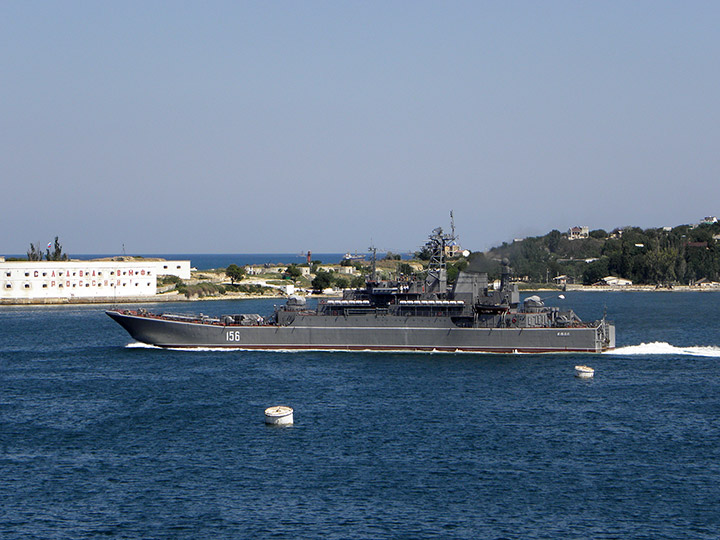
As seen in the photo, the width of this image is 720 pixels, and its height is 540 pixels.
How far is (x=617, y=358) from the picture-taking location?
186ft

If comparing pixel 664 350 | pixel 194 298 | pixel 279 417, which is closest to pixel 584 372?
pixel 664 350

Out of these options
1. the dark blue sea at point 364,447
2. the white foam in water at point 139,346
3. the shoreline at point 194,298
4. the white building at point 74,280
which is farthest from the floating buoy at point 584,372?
the white building at point 74,280

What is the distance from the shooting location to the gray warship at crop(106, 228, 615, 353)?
58.8 meters

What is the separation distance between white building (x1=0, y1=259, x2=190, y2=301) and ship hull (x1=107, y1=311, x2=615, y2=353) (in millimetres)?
52906

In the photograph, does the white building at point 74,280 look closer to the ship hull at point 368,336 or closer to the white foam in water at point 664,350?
the ship hull at point 368,336

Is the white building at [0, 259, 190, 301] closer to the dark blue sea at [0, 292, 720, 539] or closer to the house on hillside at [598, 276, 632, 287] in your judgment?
the dark blue sea at [0, 292, 720, 539]

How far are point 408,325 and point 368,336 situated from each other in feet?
10.8

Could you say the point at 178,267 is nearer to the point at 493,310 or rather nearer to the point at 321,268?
Answer: the point at 321,268

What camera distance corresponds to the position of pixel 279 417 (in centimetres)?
3719

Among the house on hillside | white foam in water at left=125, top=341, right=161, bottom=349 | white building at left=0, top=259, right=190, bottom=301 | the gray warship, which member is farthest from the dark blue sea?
the house on hillside

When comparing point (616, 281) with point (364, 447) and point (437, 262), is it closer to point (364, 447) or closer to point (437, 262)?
point (437, 262)

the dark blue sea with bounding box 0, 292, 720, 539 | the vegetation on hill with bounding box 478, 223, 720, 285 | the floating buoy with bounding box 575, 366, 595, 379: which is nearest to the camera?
the dark blue sea with bounding box 0, 292, 720, 539

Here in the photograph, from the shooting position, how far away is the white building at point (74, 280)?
110m

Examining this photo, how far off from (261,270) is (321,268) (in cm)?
1348
